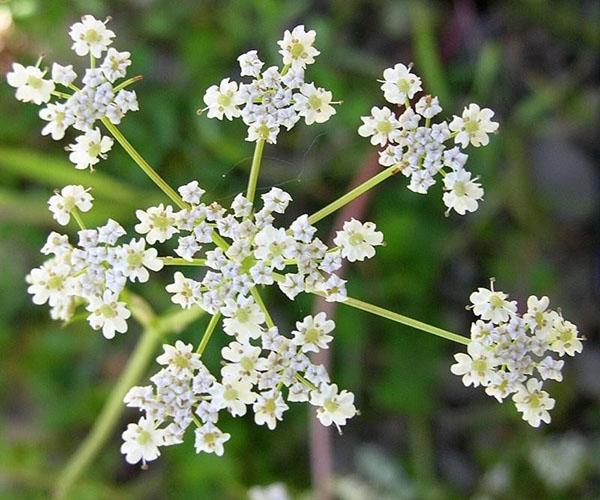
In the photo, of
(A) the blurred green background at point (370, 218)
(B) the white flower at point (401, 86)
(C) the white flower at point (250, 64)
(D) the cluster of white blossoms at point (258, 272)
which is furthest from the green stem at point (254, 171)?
(A) the blurred green background at point (370, 218)

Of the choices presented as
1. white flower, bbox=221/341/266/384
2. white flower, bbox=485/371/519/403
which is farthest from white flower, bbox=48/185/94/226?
white flower, bbox=485/371/519/403

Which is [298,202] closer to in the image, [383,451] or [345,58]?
[345,58]

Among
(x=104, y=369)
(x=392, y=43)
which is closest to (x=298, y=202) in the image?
(x=392, y=43)

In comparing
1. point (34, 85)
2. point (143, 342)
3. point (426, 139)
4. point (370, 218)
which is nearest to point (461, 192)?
point (426, 139)

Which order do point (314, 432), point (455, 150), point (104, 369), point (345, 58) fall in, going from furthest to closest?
point (104, 369), point (345, 58), point (314, 432), point (455, 150)

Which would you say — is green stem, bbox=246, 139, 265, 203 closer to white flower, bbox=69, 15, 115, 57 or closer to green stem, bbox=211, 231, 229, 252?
green stem, bbox=211, 231, 229, 252
